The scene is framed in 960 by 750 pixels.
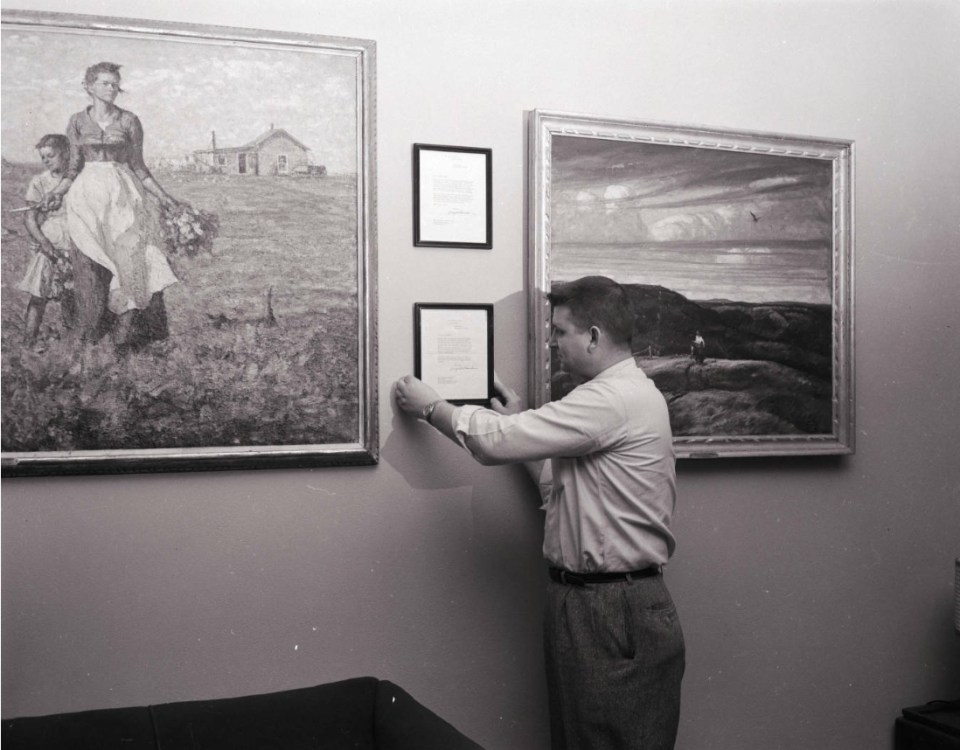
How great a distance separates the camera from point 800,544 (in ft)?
10.6

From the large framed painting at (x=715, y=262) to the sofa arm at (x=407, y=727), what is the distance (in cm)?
99

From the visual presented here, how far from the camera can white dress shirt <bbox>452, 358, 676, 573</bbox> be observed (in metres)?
2.46

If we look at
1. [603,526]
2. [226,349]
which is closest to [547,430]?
[603,526]

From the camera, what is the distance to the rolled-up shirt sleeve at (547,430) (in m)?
2.44

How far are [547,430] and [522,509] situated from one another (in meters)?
0.59

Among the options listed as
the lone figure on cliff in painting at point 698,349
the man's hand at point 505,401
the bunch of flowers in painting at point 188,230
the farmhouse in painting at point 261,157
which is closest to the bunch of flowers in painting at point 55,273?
the bunch of flowers in painting at point 188,230

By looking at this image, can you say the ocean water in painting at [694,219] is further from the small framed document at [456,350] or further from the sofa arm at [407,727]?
the sofa arm at [407,727]

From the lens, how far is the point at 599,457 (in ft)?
8.27

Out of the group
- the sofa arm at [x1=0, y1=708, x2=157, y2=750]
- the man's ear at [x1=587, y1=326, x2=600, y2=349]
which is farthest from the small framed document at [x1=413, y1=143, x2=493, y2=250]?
the sofa arm at [x1=0, y1=708, x2=157, y2=750]

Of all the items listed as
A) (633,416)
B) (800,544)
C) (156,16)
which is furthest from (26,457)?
(800,544)

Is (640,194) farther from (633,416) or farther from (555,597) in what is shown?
(555,597)

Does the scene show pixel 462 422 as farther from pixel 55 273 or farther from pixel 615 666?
pixel 55 273

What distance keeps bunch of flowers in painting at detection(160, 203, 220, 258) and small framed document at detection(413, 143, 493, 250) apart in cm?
61

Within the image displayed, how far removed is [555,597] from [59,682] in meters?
1.40
